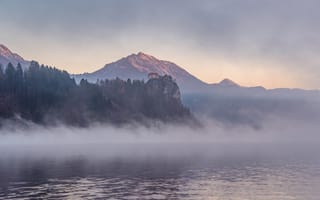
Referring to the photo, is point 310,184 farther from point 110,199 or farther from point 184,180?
point 110,199

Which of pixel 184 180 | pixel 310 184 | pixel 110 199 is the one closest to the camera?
pixel 110 199

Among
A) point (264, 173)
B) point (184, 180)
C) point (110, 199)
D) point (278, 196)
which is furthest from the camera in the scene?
point (264, 173)

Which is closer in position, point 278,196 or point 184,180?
point 278,196

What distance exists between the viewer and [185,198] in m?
96.9

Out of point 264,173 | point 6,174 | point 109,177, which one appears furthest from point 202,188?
point 6,174

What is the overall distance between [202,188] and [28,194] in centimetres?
3799

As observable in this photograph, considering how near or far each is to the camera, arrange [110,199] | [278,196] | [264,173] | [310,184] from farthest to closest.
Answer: [264,173] < [310,184] < [278,196] < [110,199]

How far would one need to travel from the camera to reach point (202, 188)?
112438 millimetres

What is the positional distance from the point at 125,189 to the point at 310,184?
45082 mm

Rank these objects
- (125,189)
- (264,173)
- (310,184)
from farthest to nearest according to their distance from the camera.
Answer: (264,173) < (310,184) < (125,189)

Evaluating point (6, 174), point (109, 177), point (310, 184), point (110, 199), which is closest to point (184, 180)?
point (109, 177)

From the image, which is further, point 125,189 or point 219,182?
point 219,182

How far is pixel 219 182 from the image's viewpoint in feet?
410

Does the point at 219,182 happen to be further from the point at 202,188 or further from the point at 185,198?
the point at 185,198
